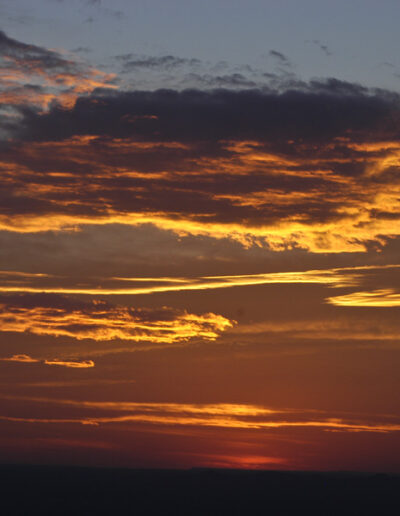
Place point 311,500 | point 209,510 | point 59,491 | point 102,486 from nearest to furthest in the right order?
point 209,510, point 311,500, point 59,491, point 102,486

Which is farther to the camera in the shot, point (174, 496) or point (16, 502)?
point (174, 496)

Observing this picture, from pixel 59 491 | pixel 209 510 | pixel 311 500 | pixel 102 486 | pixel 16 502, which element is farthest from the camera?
pixel 102 486

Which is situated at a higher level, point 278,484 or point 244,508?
point 278,484

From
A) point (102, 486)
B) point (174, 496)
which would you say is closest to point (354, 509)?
point (174, 496)

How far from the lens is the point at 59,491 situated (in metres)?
167

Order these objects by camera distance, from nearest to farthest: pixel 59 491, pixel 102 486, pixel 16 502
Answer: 1. pixel 16 502
2. pixel 59 491
3. pixel 102 486

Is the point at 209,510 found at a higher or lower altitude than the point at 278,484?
lower

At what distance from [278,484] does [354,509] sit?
68.7 meters

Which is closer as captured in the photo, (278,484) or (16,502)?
(16,502)

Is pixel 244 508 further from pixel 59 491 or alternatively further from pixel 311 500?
pixel 59 491

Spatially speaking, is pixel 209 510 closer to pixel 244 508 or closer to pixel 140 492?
pixel 244 508

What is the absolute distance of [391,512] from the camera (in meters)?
129

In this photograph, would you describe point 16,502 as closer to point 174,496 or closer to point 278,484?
point 174,496

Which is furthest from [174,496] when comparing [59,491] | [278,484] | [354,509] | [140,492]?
[278,484]
